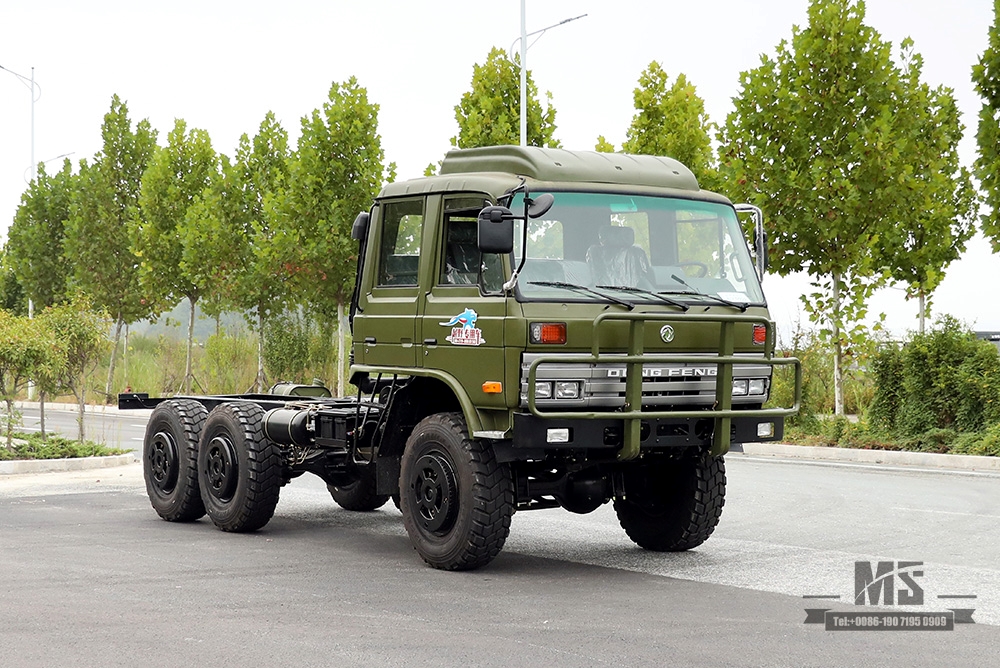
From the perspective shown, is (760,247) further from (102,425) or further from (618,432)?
(102,425)

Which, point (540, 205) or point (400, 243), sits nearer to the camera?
point (540, 205)

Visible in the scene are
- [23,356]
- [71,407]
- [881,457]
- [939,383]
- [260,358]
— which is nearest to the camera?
[23,356]

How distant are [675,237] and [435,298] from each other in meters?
1.86

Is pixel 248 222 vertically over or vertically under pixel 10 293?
over

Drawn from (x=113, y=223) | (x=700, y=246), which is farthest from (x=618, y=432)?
(x=113, y=223)

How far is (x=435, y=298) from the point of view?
33.4ft

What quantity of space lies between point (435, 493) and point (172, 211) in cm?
2861

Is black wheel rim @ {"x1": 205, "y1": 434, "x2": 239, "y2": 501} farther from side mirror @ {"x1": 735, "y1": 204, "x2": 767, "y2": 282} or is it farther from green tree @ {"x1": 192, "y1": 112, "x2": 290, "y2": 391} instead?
green tree @ {"x1": 192, "y1": 112, "x2": 290, "y2": 391}

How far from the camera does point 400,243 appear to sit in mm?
10750

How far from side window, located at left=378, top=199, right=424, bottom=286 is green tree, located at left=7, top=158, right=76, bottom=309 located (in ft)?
111

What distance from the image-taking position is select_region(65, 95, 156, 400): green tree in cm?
3891

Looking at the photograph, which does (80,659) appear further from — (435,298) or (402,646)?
(435,298)

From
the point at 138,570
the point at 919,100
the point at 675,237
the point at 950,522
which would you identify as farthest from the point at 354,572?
the point at 919,100

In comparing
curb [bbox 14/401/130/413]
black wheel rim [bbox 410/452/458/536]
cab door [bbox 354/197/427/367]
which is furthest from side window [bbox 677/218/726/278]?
curb [bbox 14/401/130/413]
